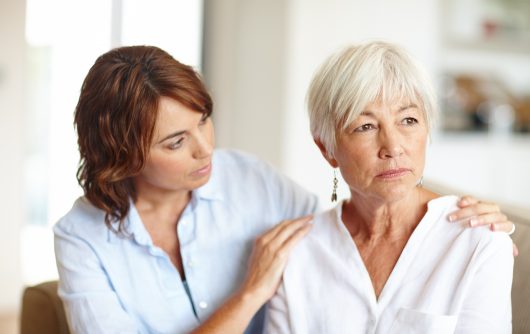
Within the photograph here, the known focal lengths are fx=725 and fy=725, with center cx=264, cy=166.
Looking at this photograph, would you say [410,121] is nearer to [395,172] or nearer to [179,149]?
[395,172]

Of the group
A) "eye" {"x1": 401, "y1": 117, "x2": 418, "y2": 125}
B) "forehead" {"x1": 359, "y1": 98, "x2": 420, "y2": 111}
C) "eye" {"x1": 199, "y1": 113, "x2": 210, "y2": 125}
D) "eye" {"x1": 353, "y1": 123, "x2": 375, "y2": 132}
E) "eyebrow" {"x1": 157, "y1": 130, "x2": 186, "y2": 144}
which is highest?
"forehead" {"x1": 359, "y1": 98, "x2": 420, "y2": 111}

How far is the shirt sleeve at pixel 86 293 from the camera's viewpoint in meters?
1.77

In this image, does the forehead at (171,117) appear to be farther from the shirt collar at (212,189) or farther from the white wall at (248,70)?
the white wall at (248,70)

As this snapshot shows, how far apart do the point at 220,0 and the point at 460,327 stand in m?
3.71

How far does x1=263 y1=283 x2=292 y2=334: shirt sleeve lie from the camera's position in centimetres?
175

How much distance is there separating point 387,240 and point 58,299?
0.90 meters

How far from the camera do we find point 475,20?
5668 mm

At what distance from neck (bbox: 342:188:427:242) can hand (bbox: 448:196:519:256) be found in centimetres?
9

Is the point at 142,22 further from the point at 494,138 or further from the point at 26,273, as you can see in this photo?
the point at 494,138

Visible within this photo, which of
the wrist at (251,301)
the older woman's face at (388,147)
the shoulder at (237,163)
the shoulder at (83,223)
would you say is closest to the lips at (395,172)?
the older woman's face at (388,147)

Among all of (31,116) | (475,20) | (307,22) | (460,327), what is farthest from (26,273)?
(460,327)

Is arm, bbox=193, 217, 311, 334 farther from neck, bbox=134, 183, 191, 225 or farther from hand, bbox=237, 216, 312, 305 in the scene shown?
neck, bbox=134, 183, 191, 225

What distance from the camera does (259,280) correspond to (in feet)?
5.81

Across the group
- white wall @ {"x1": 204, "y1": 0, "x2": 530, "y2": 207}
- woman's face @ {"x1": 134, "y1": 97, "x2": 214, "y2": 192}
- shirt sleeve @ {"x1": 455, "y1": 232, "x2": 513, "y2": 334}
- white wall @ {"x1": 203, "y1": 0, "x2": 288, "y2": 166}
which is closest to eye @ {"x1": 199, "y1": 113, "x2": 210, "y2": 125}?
woman's face @ {"x1": 134, "y1": 97, "x2": 214, "y2": 192}
